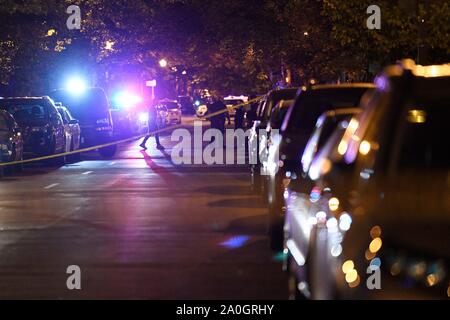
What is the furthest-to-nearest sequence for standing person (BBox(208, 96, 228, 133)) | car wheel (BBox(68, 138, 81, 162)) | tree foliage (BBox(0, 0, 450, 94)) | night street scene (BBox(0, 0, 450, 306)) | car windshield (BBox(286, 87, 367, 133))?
standing person (BBox(208, 96, 228, 133)), car wheel (BBox(68, 138, 81, 162)), tree foliage (BBox(0, 0, 450, 94)), car windshield (BBox(286, 87, 367, 133)), night street scene (BBox(0, 0, 450, 306))

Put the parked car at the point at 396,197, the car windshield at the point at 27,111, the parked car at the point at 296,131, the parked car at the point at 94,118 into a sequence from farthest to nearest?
the parked car at the point at 94,118 < the car windshield at the point at 27,111 < the parked car at the point at 296,131 < the parked car at the point at 396,197

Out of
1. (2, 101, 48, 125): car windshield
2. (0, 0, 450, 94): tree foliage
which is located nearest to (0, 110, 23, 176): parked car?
(2, 101, 48, 125): car windshield

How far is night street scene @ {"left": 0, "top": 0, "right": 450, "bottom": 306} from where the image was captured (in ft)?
16.6

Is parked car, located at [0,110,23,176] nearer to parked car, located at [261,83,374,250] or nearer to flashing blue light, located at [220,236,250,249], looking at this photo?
flashing blue light, located at [220,236,250,249]

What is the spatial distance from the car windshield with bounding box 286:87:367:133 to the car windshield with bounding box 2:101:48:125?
14981 mm

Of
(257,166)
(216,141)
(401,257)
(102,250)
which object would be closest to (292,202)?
(102,250)

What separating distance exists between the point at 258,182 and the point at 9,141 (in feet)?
22.7

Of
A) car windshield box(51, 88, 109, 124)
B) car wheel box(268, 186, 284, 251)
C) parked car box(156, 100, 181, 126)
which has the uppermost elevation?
car windshield box(51, 88, 109, 124)

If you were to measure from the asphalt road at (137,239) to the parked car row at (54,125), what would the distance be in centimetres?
183

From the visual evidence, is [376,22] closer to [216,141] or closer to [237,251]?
[237,251]

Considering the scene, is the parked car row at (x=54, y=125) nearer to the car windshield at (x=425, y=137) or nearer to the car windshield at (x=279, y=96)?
the car windshield at (x=279, y=96)

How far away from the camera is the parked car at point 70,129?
2722cm

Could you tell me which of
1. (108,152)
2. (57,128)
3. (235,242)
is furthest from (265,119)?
(108,152)

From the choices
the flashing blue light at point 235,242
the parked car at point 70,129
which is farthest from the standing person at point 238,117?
the flashing blue light at point 235,242
